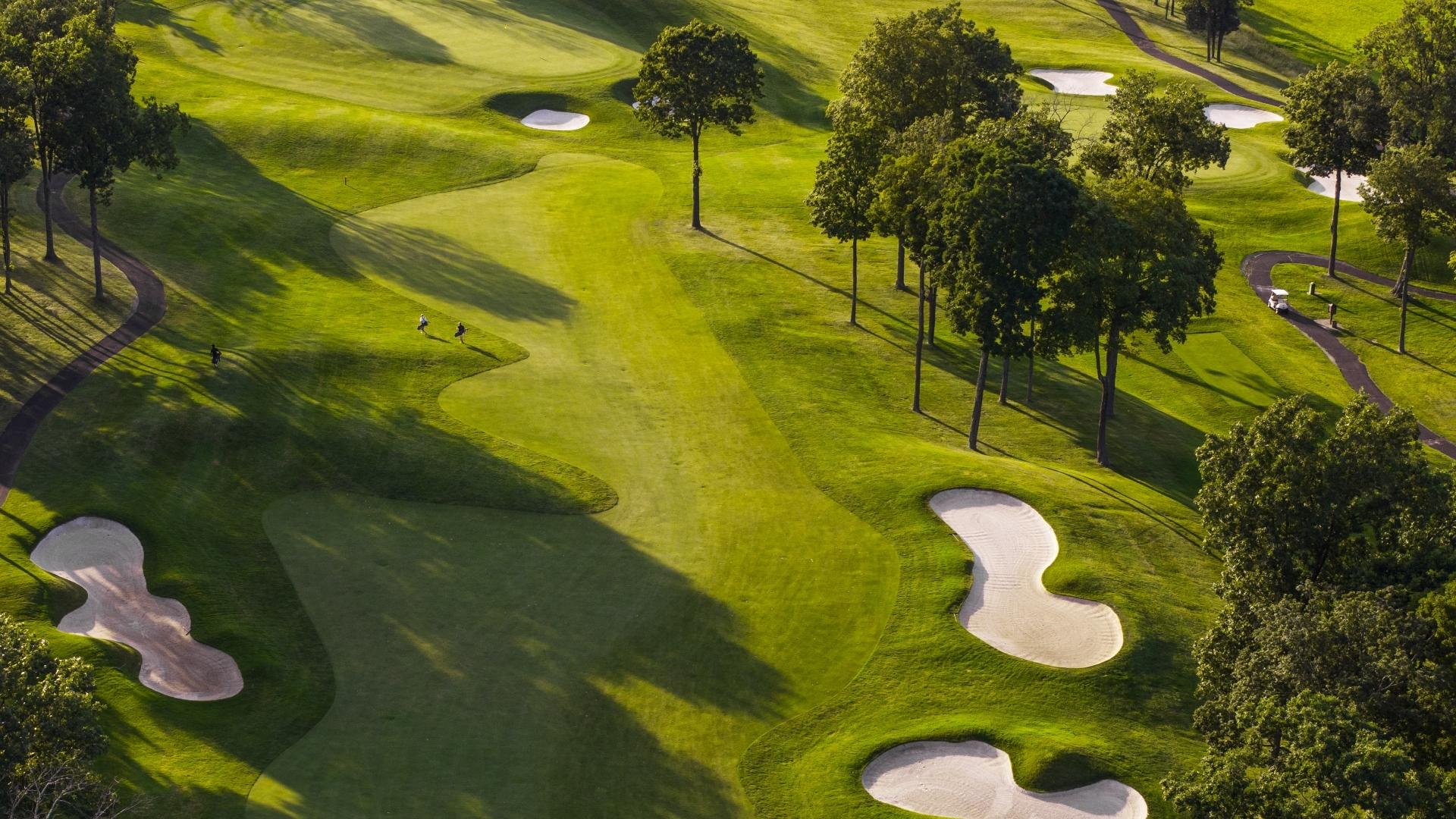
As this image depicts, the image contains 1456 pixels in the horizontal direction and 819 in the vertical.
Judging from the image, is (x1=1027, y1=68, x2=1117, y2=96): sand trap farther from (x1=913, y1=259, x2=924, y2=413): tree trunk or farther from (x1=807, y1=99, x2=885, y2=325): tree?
(x1=913, y1=259, x2=924, y2=413): tree trunk

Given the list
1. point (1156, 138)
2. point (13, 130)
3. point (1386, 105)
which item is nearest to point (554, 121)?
point (13, 130)

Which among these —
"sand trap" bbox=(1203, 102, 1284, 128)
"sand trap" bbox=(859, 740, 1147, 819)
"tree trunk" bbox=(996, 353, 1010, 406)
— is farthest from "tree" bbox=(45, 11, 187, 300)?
"sand trap" bbox=(1203, 102, 1284, 128)

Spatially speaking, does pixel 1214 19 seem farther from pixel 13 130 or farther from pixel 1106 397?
pixel 13 130

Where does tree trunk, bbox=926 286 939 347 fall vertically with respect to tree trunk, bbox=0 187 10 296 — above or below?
below

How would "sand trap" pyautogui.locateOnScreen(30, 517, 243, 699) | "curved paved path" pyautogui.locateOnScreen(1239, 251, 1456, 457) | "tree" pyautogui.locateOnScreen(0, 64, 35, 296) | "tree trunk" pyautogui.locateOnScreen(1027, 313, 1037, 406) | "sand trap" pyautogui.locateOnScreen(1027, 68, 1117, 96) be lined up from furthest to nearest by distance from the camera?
"sand trap" pyautogui.locateOnScreen(1027, 68, 1117, 96) → "curved paved path" pyautogui.locateOnScreen(1239, 251, 1456, 457) → "tree" pyautogui.locateOnScreen(0, 64, 35, 296) → "tree trunk" pyautogui.locateOnScreen(1027, 313, 1037, 406) → "sand trap" pyautogui.locateOnScreen(30, 517, 243, 699)

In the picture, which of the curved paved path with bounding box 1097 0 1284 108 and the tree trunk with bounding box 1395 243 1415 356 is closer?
the tree trunk with bounding box 1395 243 1415 356

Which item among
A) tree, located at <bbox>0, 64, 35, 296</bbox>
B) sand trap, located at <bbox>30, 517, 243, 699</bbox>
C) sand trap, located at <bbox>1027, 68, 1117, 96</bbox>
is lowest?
sand trap, located at <bbox>30, 517, 243, 699</bbox>

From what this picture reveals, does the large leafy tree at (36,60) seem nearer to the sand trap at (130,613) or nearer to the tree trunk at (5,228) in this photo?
the tree trunk at (5,228)
